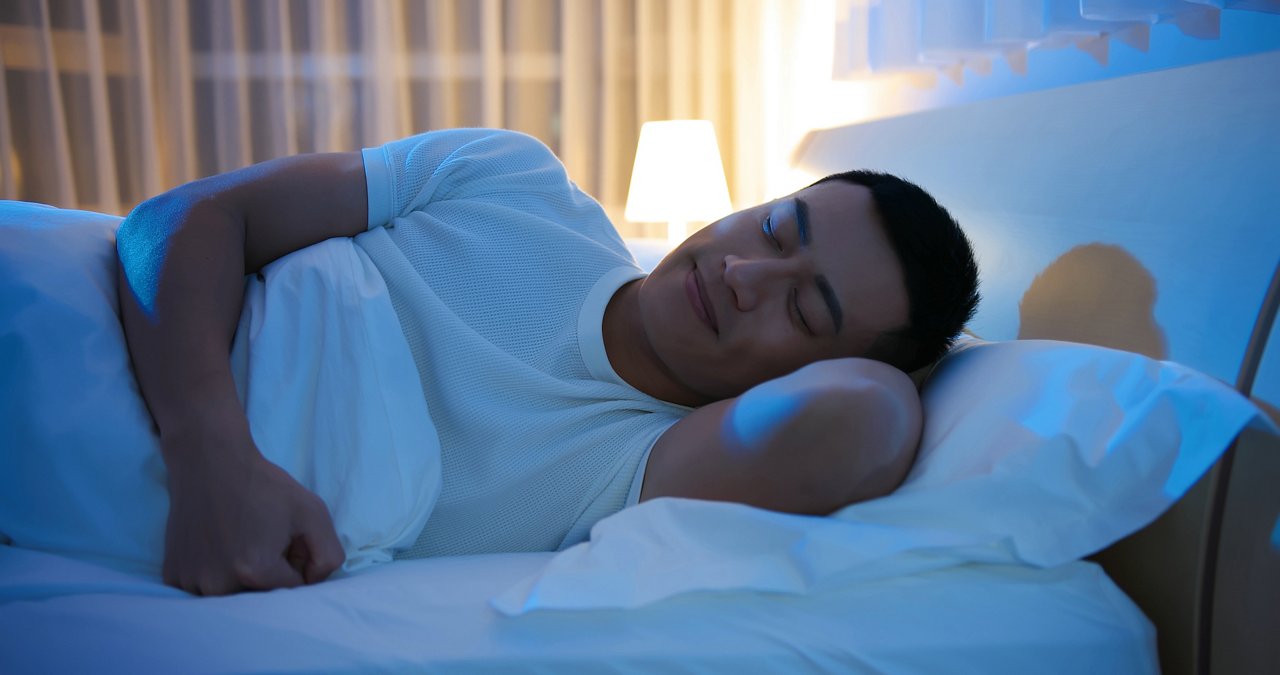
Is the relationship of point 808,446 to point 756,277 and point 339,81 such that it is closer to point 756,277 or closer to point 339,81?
point 756,277

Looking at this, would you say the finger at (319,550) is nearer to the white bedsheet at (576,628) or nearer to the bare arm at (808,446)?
the white bedsheet at (576,628)

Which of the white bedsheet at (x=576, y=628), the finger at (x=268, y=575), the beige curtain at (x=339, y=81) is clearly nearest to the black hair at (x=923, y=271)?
the white bedsheet at (x=576, y=628)

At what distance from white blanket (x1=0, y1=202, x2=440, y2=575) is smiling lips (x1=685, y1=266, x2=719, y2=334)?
0.33 metres

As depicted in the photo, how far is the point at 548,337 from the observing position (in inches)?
42.4

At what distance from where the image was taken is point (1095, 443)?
81 centimetres

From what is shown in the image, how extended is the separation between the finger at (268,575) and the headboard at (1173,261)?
76cm

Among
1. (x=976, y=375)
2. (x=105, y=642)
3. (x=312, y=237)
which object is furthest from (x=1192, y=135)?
(x=105, y=642)

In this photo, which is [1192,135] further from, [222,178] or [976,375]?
[222,178]

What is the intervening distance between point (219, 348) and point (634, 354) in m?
0.46

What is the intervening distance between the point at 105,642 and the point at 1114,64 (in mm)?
1468

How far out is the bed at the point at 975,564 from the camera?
69cm

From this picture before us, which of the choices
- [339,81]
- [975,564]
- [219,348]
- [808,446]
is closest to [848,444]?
[808,446]

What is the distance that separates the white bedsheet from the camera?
0.67m

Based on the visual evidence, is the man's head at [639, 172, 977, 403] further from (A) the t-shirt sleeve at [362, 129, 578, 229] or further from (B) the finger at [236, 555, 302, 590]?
(B) the finger at [236, 555, 302, 590]
